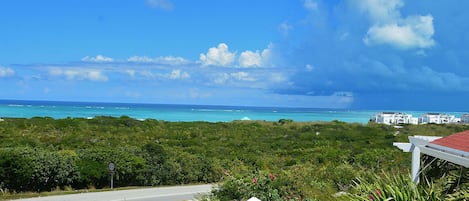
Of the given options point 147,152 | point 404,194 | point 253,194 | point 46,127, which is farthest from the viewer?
point 46,127

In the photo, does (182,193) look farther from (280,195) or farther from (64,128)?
(64,128)

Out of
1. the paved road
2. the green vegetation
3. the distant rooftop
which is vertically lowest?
the paved road

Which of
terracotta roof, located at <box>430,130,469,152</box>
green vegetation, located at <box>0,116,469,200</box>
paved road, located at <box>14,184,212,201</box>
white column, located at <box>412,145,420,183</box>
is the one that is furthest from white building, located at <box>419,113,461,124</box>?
white column, located at <box>412,145,420,183</box>

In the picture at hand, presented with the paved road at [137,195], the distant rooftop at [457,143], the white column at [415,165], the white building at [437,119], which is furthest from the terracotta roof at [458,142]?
the white building at [437,119]

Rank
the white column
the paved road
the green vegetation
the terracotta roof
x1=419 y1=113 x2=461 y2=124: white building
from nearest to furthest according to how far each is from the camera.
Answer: the terracotta roof
the white column
the green vegetation
the paved road
x1=419 y1=113 x2=461 y2=124: white building

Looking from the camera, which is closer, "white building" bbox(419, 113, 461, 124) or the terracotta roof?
the terracotta roof

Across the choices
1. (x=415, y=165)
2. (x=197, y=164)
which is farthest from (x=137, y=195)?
(x=415, y=165)

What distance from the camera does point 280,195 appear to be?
39.7 ft

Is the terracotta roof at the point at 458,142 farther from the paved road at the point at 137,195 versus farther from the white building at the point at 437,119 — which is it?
the white building at the point at 437,119

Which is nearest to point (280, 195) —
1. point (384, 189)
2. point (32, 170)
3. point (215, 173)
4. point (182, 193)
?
point (384, 189)

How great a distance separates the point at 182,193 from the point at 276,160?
11122 mm

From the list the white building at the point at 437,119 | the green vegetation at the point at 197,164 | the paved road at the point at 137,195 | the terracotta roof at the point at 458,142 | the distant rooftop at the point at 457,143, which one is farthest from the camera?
the white building at the point at 437,119

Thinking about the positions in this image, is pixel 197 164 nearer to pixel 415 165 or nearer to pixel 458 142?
pixel 415 165

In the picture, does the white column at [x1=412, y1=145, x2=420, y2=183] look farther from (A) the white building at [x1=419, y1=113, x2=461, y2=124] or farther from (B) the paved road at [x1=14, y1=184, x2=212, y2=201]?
(A) the white building at [x1=419, y1=113, x2=461, y2=124]
